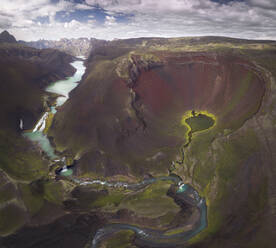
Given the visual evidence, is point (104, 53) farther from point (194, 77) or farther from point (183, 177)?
point (183, 177)

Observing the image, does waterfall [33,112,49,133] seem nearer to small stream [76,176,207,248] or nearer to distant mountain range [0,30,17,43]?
small stream [76,176,207,248]

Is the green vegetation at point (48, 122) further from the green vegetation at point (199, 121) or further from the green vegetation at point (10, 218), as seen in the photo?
the green vegetation at point (199, 121)

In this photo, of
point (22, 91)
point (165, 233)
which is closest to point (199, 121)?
point (165, 233)

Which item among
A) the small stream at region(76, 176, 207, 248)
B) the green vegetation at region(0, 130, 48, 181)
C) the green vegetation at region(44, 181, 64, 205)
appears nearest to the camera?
the small stream at region(76, 176, 207, 248)

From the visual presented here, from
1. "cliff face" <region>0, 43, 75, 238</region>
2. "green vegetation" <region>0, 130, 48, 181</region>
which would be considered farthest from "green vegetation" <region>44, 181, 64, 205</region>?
"green vegetation" <region>0, 130, 48, 181</region>

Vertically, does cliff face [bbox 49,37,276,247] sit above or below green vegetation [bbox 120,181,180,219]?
above

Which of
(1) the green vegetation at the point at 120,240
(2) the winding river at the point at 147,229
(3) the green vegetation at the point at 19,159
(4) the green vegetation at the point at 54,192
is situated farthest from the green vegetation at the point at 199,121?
(3) the green vegetation at the point at 19,159

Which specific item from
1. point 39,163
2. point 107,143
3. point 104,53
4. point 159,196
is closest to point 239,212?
point 159,196
